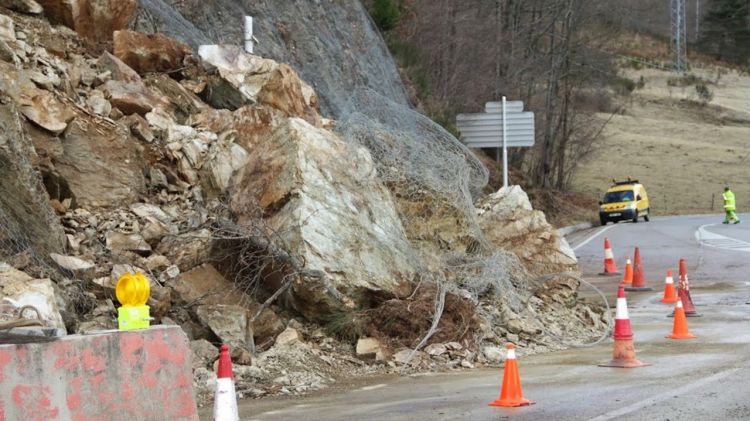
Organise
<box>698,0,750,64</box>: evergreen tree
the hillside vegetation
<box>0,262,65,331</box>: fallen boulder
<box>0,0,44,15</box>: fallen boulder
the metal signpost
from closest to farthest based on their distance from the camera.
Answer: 1. <box>0,262,65,331</box>: fallen boulder
2. <box>0,0,44,15</box>: fallen boulder
3. the metal signpost
4. the hillside vegetation
5. <box>698,0,750,64</box>: evergreen tree

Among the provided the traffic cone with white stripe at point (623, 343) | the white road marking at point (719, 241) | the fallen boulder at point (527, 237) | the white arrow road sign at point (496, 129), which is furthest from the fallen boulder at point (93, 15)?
the white road marking at point (719, 241)

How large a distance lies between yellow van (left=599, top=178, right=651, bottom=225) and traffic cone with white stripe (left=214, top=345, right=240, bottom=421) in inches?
1610

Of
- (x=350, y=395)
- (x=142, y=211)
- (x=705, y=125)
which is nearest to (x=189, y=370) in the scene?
(x=350, y=395)

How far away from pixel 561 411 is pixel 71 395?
144 inches

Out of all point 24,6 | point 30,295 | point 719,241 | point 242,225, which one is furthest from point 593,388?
point 719,241

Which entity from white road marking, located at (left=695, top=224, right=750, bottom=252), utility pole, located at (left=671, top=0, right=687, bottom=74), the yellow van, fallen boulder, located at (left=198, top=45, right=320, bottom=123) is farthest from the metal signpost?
utility pole, located at (left=671, top=0, right=687, bottom=74)

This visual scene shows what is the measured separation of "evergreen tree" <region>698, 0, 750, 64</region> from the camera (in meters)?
107

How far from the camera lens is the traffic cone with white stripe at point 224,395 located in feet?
20.3

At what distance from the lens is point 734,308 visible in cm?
1595

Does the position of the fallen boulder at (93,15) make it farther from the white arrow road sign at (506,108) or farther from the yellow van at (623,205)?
the yellow van at (623,205)

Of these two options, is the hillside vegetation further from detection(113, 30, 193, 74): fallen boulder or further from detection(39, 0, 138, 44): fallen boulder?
detection(39, 0, 138, 44): fallen boulder

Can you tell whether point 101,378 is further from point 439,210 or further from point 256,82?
point 256,82

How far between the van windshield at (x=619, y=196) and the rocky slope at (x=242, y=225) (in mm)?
31644

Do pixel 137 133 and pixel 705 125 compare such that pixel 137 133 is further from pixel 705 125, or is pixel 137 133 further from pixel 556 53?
pixel 705 125
